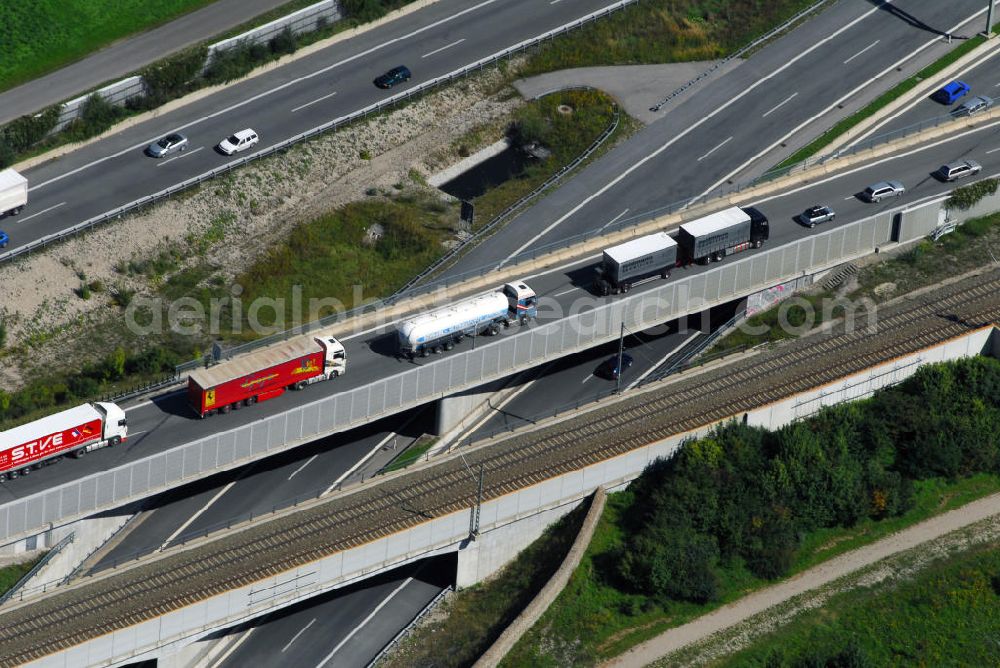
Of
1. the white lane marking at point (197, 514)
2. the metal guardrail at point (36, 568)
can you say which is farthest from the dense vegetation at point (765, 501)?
the metal guardrail at point (36, 568)

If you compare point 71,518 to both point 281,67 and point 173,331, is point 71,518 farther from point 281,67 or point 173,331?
point 281,67

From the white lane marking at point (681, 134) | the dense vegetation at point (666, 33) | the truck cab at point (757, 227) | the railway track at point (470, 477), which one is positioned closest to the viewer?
the railway track at point (470, 477)

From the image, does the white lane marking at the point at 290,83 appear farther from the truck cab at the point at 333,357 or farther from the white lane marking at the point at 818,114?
the truck cab at the point at 333,357

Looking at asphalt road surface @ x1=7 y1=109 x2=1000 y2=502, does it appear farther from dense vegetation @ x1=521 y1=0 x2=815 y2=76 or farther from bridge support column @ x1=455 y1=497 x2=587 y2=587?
dense vegetation @ x1=521 y1=0 x2=815 y2=76

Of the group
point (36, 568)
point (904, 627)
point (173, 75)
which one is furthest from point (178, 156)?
point (904, 627)

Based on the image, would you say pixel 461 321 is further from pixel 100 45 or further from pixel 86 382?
pixel 100 45
